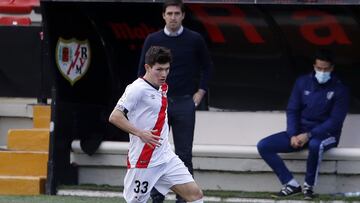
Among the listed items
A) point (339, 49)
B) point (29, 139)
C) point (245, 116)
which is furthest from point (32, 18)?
point (339, 49)

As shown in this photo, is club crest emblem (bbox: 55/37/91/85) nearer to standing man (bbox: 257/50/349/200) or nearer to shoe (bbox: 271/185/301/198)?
standing man (bbox: 257/50/349/200)

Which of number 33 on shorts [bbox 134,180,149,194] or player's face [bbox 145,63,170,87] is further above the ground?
player's face [bbox 145,63,170,87]

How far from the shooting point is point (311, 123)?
425 inches

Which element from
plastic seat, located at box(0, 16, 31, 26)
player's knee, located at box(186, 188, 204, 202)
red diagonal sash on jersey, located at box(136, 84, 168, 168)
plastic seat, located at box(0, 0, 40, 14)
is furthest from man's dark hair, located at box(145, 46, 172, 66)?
plastic seat, located at box(0, 16, 31, 26)

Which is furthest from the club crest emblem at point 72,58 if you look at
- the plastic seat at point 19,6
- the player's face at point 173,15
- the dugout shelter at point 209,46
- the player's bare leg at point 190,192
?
the player's bare leg at point 190,192

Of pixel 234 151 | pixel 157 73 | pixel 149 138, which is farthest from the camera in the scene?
pixel 234 151

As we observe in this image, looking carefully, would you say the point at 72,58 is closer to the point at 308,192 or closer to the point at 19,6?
the point at 19,6

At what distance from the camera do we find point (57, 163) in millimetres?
11430

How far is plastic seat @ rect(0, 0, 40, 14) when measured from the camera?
42.2 ft

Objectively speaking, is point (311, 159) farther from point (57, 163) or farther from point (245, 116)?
point (57, 163)

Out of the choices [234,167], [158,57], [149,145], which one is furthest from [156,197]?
[158,57]

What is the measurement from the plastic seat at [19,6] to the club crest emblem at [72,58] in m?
1.31

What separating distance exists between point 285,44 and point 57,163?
8.37 feet

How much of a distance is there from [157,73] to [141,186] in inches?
34.0
